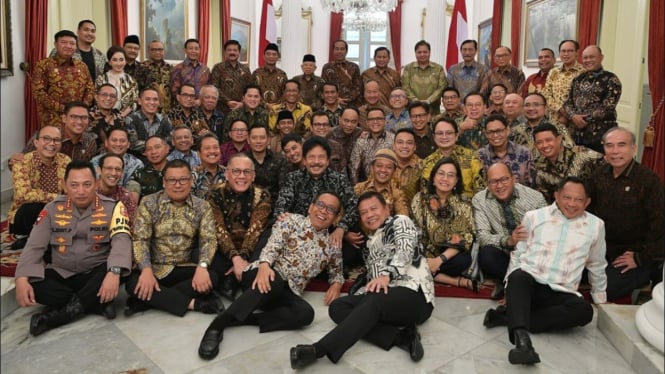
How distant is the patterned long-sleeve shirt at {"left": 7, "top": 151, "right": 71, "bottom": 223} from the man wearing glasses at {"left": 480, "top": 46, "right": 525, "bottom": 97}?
13.7 feet

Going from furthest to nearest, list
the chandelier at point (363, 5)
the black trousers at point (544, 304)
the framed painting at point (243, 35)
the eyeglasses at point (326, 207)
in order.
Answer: the framed painting at point (243, 35) → the chandelier at point (363, 5) → the eyeglasses at point (326, 207) → the black trousers at point (544, 304)

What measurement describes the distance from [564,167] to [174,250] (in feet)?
9.07

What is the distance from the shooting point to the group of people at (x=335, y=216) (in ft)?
9.32

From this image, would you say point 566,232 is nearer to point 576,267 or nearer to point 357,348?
point 576,267

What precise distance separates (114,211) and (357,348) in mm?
1600

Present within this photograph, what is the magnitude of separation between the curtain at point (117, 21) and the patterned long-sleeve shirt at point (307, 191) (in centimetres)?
433

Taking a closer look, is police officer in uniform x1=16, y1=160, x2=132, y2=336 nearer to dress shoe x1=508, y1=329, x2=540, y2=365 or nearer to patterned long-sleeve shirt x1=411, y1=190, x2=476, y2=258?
patterned long-sleeve shirt x1=411, y1=190, x2=476, y2=258

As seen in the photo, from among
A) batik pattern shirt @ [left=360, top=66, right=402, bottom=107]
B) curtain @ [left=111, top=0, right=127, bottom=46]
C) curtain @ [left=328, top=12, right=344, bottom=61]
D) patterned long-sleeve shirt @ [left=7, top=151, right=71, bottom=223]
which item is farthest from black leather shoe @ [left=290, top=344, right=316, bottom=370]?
curtain @ [left=328, top=12, right=344, bottom=61]

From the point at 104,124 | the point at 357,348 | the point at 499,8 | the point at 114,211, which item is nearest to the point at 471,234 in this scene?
the point at 357,348

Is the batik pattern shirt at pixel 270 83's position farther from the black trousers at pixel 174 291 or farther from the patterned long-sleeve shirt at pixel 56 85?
the black trousers at pixel 174 291

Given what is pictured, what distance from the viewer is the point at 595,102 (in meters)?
4.62

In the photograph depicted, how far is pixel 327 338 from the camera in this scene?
8.12ft

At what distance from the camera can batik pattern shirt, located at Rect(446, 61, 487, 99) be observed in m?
5.98

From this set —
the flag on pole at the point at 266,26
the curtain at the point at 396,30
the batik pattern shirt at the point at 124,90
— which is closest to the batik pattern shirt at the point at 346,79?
the batik pattern shirt at the point at 124,90
